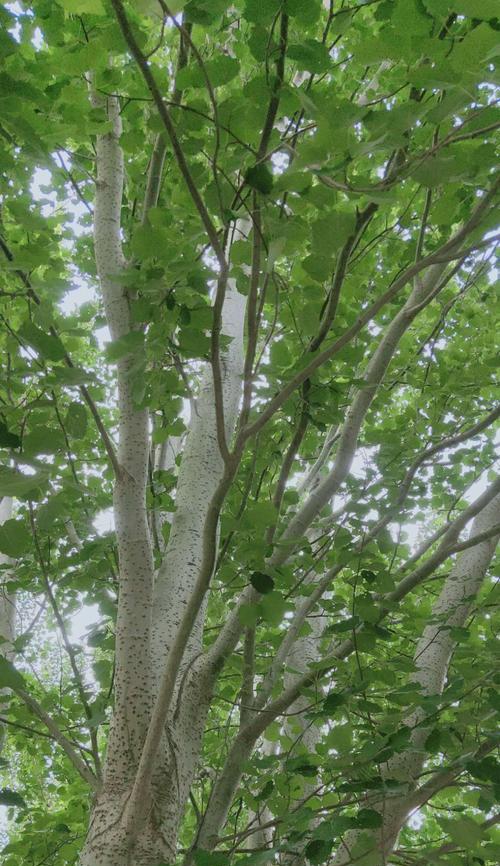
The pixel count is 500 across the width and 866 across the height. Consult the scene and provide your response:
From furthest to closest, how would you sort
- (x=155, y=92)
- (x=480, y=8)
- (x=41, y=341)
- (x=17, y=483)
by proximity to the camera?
1. (x=41, y=341)
2. (x=17, y=483)
3. (x=155, y=92)
4. (x=480, y=8)

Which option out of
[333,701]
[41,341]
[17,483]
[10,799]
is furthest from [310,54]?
[10,799]

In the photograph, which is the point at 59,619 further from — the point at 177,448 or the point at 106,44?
the point at 177,448

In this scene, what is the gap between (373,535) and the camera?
1.87 meters

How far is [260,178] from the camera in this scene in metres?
0.87

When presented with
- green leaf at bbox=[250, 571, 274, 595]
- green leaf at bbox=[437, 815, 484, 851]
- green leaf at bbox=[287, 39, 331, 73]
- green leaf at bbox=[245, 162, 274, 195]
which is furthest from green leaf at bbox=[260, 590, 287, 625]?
green leaf at bbox=[287, 39, 331, 73]

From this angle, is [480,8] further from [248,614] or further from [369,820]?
[369,820]

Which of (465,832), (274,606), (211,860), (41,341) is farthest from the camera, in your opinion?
(274,606)

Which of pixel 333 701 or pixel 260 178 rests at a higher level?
pixel 260 178

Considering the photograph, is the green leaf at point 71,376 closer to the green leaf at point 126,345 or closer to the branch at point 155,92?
the green leaf at point 126,345

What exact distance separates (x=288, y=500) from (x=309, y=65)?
1422 mm

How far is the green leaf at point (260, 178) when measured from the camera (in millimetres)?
867

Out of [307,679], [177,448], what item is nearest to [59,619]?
[307,679]

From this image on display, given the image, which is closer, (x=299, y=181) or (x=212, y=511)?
(x=299, y=181)

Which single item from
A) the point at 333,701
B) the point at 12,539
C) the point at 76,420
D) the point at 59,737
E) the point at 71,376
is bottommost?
the point at 333,701
